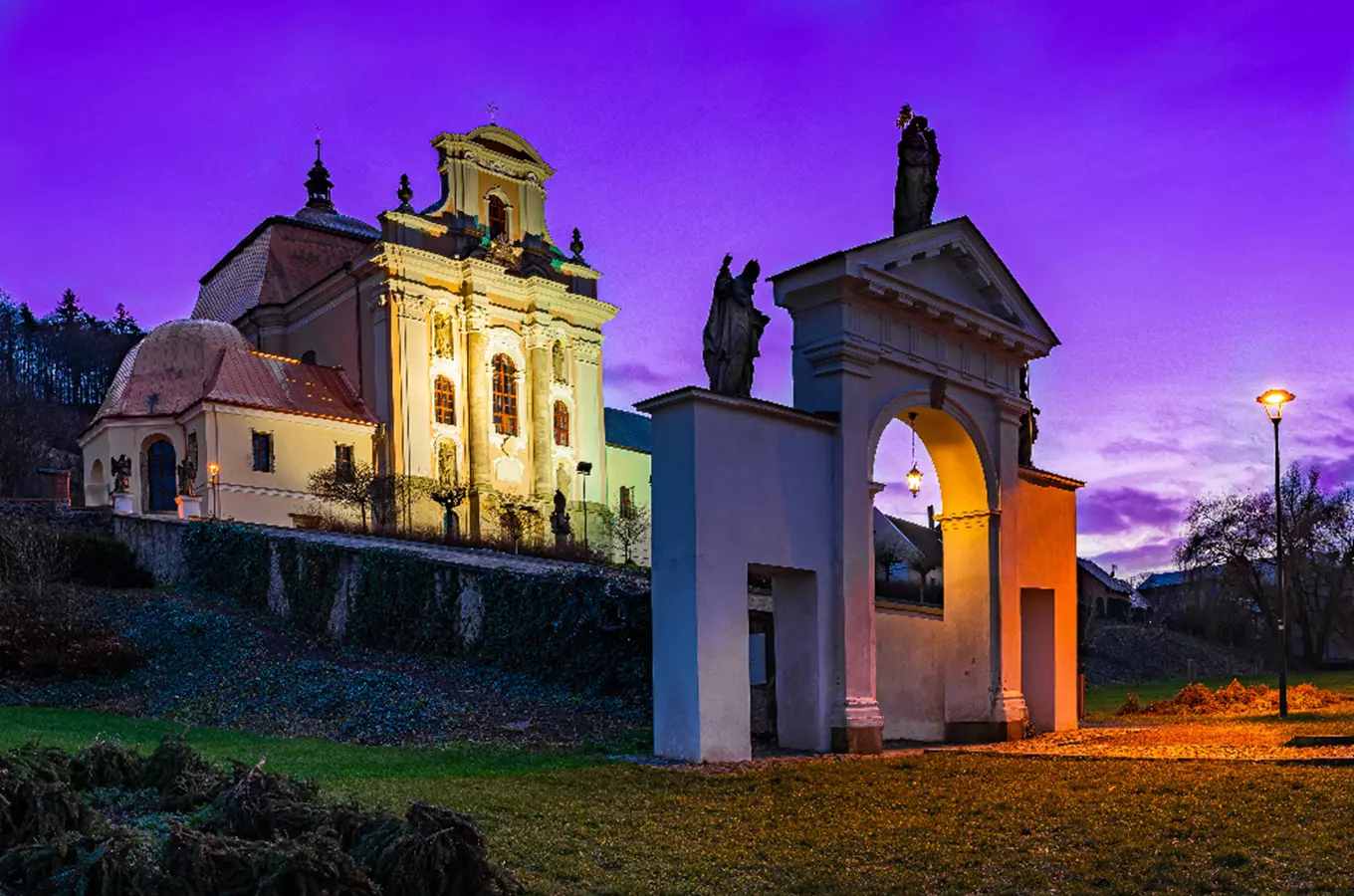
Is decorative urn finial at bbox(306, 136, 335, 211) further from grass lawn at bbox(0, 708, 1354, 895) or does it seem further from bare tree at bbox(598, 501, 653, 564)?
grass lawn at bbox(0, 708, 1354, 895)

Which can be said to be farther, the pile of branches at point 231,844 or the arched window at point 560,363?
the arched window at point 560,363

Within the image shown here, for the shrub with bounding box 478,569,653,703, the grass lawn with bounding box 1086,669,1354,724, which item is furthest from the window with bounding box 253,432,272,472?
the grass lawn with bounding box 1086,669,1354,724

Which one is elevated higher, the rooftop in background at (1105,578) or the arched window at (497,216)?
the arched window at (497,216)

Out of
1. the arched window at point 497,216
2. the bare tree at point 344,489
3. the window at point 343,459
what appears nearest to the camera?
the bare tree at point 344,489

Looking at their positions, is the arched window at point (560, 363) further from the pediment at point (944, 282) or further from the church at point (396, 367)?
the pediment at point (944, 282)

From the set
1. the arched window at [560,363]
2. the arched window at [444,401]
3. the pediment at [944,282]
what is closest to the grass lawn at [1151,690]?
the pediment at [944,282]

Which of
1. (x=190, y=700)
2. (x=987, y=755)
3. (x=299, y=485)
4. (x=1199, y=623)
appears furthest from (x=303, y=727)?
(x=1199, y=623)

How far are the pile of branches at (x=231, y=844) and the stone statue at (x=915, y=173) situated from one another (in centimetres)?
1195

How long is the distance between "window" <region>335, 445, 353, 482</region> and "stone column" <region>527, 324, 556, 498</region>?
8.15 m

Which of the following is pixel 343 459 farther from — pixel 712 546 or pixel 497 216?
pixel 712 546

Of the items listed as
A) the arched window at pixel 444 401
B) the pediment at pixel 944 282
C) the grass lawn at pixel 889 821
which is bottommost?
the grass lawn at pixel 889 821

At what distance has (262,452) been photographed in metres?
39.9

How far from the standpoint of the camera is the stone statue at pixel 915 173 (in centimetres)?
1598

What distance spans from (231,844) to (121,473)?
35.8 metres
